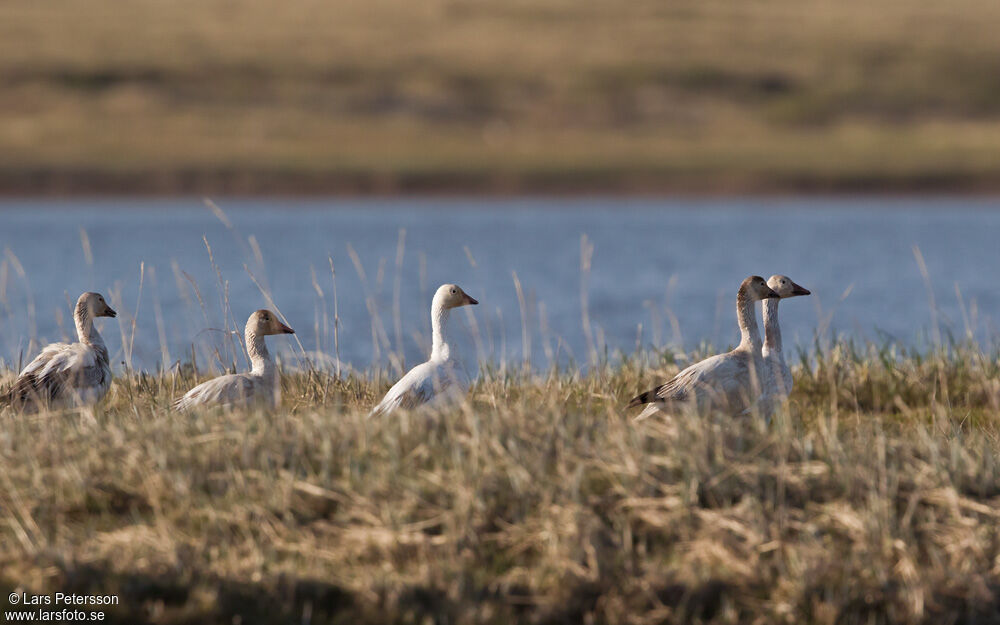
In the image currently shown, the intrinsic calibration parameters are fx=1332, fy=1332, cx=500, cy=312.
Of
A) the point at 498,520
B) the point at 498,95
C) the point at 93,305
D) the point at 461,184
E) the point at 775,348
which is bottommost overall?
the point at 498,520

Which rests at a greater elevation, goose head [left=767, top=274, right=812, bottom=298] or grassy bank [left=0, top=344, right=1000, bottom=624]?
goose head [left=767, top=274, right=812, bottom=298]

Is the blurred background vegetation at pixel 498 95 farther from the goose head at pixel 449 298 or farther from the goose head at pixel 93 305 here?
the goose head at pixel 449 298

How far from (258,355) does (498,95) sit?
6290 cm

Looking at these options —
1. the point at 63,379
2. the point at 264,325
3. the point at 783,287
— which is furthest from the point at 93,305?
the point at 783,287

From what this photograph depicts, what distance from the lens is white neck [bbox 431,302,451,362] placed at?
8273 millimetres

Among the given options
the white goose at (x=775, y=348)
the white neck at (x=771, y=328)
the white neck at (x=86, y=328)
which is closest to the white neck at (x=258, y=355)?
the white neck at (x=86, y=328)

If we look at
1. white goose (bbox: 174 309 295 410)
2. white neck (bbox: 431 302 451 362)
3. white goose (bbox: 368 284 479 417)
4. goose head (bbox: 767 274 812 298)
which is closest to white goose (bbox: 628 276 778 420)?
goose head (bbox: 767 274 812 298)

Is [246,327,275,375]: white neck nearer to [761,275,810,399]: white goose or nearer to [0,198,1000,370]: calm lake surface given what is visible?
[0,198,1000,370]: calm lake surface

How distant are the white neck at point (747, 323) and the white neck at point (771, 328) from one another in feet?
0.52

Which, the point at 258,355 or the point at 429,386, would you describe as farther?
the point at 258,355

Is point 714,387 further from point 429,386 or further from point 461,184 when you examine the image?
point 461,184

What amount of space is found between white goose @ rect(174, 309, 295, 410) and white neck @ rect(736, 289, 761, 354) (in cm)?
290

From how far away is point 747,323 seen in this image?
8469 millimetres

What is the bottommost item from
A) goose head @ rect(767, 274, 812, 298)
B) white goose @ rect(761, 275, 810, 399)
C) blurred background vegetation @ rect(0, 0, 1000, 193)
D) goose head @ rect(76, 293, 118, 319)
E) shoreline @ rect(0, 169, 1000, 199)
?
white goose @ rect(761, 275, 810, 399)
